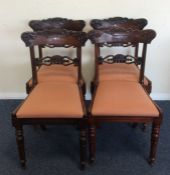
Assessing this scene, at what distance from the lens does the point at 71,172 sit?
5.93 feet

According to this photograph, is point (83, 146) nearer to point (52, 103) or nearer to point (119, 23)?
point (52, 103)

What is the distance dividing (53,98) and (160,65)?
1323mm

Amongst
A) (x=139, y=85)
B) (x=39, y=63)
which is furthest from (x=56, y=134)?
(x=139, y=85)

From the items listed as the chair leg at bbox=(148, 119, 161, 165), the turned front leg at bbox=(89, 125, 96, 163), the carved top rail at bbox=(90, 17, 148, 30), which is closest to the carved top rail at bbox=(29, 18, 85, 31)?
the carved top rail at bbox=(90, 17, 148, 30)

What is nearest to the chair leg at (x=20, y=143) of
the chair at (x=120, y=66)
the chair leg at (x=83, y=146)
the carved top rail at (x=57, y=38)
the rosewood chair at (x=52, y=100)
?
the rosewood chair at (x=52, y=100)

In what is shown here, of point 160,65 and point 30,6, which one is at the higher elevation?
point 30,6

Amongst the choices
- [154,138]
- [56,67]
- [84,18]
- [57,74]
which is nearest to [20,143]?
[57,74]

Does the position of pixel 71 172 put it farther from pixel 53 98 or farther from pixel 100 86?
pixel 100 86

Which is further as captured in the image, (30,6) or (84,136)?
(30,6)

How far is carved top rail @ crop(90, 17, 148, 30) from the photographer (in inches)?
91.0

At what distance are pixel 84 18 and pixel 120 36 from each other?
648mm

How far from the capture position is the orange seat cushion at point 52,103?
168 centimetres

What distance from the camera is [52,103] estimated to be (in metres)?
1.75

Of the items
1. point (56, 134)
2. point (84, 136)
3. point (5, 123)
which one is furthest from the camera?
point (5, 123)
